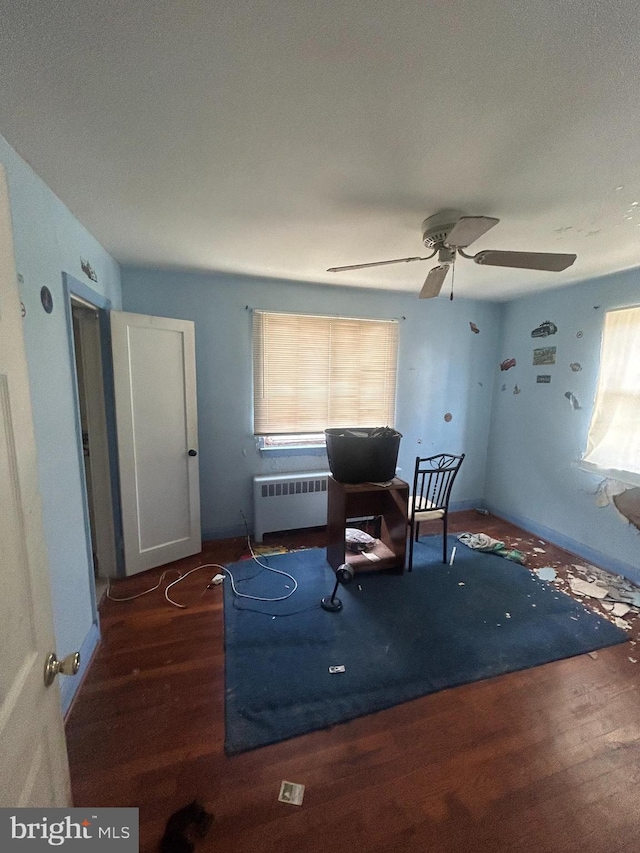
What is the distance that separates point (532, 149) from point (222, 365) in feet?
8.06

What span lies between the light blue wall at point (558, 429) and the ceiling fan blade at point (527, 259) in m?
1.47

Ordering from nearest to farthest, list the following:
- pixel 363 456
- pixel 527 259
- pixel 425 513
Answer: pixel 527 259
pixel 363 456
pixel 425 513

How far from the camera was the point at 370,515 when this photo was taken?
2572 millimetres

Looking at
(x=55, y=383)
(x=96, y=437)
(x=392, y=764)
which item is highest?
(x=55, y=383)

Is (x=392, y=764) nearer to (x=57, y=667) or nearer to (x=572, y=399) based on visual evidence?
(x=57, y=667)

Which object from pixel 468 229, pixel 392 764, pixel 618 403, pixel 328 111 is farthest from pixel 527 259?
pixel 392 764

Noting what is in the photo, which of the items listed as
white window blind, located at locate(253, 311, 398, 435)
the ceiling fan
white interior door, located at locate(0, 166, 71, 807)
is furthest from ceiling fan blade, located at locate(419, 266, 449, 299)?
white interior door, located at locate(0, 166, 71, 807)

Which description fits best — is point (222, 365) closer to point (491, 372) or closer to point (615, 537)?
point (491, 372)

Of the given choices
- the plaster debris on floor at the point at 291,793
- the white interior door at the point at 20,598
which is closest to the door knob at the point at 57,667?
the white interior door at the point at 20,598

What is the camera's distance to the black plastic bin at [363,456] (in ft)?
7.78

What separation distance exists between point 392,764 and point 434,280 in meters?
2.29

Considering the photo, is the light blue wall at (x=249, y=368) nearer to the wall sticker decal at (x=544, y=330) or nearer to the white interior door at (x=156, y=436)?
the white interior door at (x=156, y=436)

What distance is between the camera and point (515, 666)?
182cm

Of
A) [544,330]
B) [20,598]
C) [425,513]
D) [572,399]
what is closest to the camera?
[20,598]
